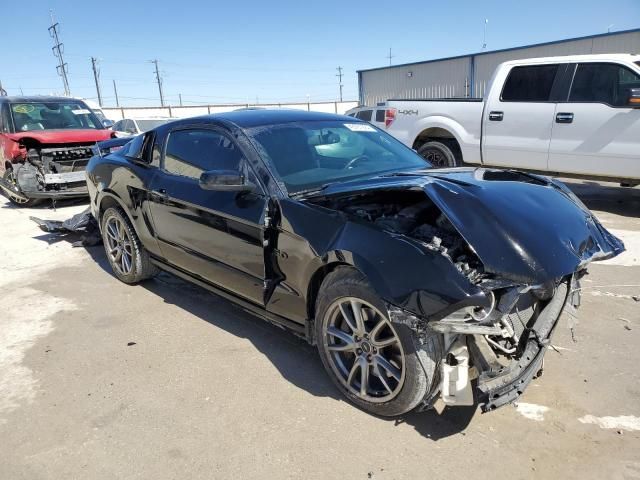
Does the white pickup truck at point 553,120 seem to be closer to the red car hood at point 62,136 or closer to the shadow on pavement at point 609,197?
the shadow on pavement at point 609,197

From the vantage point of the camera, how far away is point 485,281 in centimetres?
248

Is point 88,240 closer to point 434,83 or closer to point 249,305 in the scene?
point 249,305

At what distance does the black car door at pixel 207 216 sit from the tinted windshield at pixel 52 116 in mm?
Result: 7018

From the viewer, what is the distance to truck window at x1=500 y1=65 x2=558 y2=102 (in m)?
7.59

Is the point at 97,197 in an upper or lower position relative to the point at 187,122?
lower

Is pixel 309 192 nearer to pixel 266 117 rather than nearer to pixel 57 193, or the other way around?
pixel 266 117

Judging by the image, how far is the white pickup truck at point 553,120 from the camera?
22.7 ft

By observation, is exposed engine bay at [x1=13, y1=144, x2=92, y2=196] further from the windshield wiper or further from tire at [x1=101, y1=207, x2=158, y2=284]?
the windshield wiper

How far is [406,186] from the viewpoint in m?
2.85

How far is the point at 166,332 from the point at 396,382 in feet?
7.05

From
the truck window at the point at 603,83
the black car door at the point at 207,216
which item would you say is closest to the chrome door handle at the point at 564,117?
the truck window at the point at 603,83

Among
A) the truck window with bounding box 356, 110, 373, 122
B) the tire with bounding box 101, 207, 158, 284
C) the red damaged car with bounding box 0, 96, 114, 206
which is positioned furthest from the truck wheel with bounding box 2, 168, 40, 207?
the truck window with bounding box 356, 110, 373, 122

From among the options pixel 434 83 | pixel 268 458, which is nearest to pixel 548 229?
pixel 268 458

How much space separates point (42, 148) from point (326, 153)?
24.8 feet
